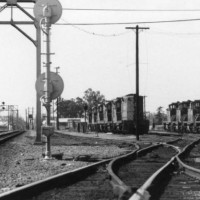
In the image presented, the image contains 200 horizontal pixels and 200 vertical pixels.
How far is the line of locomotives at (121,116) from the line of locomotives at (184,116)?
472 cm

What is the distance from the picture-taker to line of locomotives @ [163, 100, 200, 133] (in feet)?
131

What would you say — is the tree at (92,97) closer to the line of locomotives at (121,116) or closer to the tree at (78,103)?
the tree at (78,103)

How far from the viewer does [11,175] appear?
843 centimetres

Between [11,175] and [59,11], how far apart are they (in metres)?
5.39

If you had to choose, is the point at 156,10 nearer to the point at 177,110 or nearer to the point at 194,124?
the point at 194,124

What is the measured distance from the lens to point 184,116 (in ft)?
144

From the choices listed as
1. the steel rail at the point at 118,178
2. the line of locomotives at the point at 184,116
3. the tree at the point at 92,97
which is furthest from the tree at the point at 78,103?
the steel rail at the point at 118,178

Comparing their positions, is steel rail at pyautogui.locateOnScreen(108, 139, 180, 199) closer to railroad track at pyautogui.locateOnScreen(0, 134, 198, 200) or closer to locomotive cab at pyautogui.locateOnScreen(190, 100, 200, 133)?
railroad track at pyautogui.locateOnScreen(0, 134, 198, 200)

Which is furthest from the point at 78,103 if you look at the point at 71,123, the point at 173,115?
the point at 173,115

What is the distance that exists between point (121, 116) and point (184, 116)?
7.28 metres

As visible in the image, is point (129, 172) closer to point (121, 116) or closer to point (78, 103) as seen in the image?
point (121, 116)

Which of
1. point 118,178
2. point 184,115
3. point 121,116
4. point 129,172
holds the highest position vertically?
point 184,115

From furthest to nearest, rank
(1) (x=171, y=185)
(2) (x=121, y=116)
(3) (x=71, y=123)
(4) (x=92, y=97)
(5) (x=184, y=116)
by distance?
1. (4) (x=92, y=97)
2. (3) (x=71, y=123)
3. (5) (x=184, y=116)
4. (2) (x=121, y=116)
5. (1) (x=171, y=185)

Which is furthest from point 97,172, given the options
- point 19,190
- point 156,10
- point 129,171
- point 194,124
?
point 194,124
